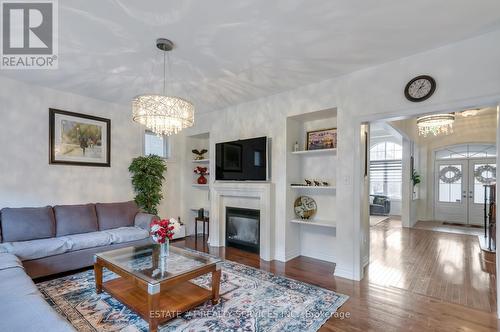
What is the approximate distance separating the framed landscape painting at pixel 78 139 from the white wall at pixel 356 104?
7.27ft

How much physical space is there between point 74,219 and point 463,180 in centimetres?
977

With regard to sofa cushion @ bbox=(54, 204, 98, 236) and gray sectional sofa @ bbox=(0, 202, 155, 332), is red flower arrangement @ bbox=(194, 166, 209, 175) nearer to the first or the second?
gray sectional sofa @ bbox=(0, 202, 155, 332)

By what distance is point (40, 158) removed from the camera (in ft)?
12.5

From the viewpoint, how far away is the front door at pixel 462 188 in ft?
23.9

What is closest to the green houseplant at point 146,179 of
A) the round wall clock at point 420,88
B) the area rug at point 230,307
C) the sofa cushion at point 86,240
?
the sofa cushion at point 86,240

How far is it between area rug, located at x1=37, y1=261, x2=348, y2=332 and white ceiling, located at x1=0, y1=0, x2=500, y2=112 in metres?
2.66

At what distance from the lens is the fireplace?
4.34 meters

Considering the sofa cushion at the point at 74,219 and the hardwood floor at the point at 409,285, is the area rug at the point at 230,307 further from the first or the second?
the sofa cushion at the point at 74,219

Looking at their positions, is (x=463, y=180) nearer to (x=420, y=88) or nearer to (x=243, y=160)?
(x=420, y=88)

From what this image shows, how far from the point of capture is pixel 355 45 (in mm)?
2674

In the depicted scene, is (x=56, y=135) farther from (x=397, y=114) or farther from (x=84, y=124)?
(x=397, y=114)

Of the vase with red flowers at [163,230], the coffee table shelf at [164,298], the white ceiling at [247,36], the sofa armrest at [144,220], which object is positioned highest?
the white ceiling at [247,36]

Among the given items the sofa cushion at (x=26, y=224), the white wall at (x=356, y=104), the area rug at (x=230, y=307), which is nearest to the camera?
the area rug at (x=230, y=307)

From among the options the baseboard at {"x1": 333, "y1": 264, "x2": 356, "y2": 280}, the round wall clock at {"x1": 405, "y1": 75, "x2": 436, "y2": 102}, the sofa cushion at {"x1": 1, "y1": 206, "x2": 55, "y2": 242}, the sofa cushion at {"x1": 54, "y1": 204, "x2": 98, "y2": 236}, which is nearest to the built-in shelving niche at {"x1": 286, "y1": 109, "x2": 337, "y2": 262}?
the baseboard at {"x1": 333, "y1": 264, "x2": 356, "y2": 280}
